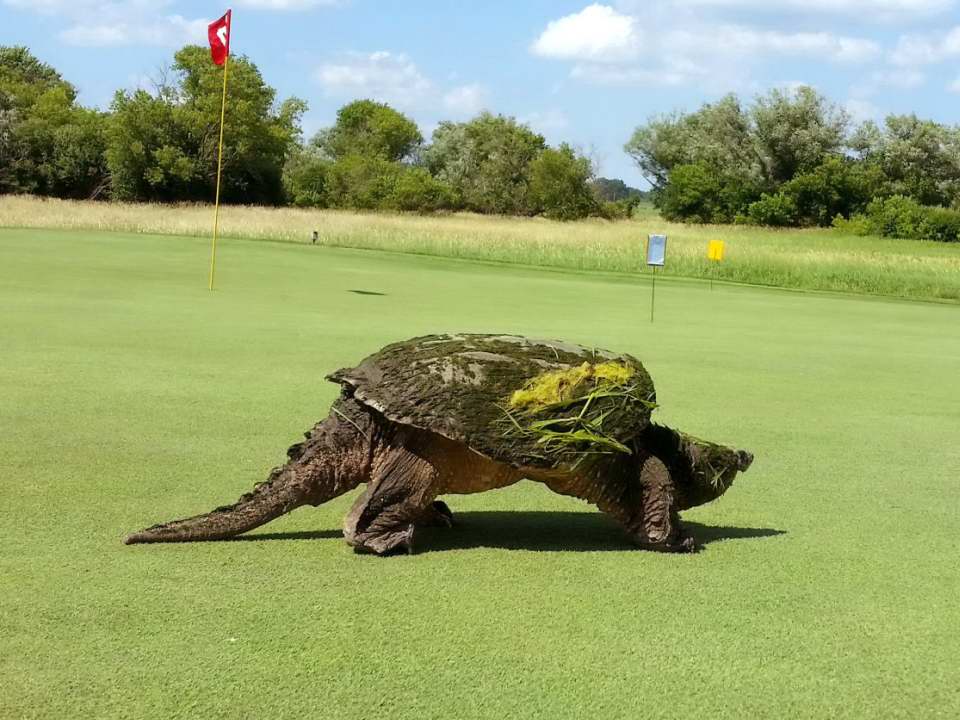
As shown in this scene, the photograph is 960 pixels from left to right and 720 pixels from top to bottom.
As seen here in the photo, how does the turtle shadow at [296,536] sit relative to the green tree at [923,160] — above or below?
below

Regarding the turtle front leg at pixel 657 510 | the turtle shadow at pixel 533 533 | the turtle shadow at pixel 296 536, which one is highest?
the turtle front leg at pixel 657 510

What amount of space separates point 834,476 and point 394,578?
11.9 ft

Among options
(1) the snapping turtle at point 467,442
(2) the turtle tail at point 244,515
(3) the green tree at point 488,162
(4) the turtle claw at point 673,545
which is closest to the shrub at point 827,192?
(3) the green tree at point 488,162

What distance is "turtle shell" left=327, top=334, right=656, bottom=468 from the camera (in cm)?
452

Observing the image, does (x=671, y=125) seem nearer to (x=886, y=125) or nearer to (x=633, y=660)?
(x=886, y=125)

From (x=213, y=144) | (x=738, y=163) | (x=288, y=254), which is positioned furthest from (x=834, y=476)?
(x=738, y=163)

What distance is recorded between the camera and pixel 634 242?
39625 millimetres

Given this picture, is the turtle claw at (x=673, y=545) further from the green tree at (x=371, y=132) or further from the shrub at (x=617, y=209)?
the green tree at (x=371, y=132)

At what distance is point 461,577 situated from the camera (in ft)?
15.3

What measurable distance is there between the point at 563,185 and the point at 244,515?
7439 cm

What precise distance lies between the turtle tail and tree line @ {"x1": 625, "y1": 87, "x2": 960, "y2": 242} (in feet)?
201

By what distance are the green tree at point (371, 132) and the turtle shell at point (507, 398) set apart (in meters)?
110

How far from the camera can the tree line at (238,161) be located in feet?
209

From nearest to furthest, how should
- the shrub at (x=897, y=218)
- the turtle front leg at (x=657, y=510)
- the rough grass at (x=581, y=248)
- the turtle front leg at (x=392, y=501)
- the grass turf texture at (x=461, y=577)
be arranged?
the grass turf texture at (x=461, y=577)
the turtle front leg at (x=392, y=501)
the turtle front leg at (x=657, y=510)
the rough grass at (x=581, y=248)
the shrub at (x=897, y=218)
